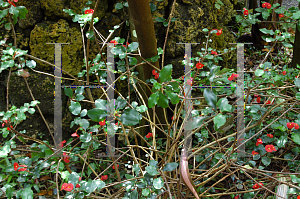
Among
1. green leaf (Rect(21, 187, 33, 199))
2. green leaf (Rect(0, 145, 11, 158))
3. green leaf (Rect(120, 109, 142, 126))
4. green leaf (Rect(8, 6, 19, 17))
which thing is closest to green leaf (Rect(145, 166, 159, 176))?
green leaf (Rect(120, 109, 142, 126))

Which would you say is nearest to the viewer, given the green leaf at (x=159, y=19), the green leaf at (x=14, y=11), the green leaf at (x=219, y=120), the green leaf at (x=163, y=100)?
the green leaf at (x=219, y=120)

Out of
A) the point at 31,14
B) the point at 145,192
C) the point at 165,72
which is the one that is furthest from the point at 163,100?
the point at 31,14

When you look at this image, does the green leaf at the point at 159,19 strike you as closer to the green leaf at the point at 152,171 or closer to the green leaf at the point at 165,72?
the green leaf at the point at 165,72

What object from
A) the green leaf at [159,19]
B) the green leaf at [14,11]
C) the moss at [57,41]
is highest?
the green leaf at [159,19]

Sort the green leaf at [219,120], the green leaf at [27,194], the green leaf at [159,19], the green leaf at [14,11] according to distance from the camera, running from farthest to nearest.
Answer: the green leaf at [159,19] → the green leaf at [14,11] → the green leaf at [27,194] → the green leaf at [219,120]

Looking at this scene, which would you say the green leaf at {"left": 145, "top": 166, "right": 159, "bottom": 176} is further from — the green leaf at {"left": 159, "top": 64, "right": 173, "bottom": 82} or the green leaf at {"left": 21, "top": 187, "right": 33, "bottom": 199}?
the green leaf at {"left": 21, "top": 187, "right": 33, "bottom": 199}

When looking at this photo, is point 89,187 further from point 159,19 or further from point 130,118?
point 159,19

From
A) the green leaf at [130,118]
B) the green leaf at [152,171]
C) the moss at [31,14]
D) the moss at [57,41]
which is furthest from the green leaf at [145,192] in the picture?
the moss at [31,14]

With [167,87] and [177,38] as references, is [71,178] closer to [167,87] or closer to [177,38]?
[167,87]

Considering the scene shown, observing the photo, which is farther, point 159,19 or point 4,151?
point 159,19

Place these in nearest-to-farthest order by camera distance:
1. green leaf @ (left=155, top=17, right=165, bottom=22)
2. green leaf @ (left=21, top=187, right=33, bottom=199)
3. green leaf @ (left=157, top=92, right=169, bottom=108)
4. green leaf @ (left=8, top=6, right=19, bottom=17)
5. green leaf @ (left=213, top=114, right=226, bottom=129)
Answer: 1. green leaf @ (left=213, top=114, right=226, bottom=129)
2. green leaf @ (left=157, top=92, right=169, bottom=108)
3. green leaf @ (left=21, top=187, right=33, bottom=199)
4. green leaf @ (left=8, top=6, right=19, bottom=17)
5. green leaf @ (left=155, top=17, right=165, bottom=22)

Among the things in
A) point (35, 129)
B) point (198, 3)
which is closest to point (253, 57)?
point (198, 3)

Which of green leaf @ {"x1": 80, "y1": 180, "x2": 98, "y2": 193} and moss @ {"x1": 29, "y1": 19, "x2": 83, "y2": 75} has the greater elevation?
moss @ {"x1": 29, "y1": 19, "x2": 83, "y2": 75}

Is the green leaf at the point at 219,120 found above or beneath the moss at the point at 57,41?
beneath
